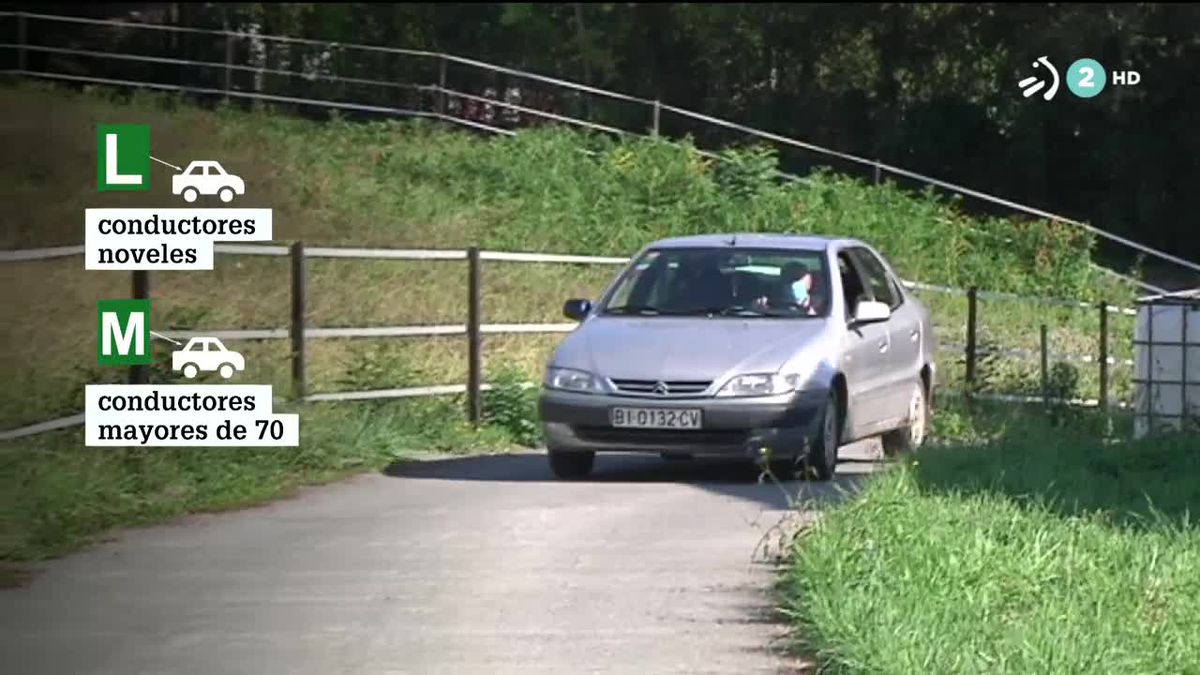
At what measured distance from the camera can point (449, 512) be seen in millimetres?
13352

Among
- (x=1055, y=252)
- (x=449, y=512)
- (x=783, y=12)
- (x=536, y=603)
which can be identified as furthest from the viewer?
(x=783, y=12)

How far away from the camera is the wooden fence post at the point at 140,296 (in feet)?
46.0

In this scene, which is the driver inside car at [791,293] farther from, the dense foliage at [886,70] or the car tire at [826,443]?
the dense foliage at [886,70]

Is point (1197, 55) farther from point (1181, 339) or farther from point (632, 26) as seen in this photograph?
point (1181, 339)

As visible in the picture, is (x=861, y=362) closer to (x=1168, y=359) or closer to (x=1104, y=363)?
(x=1168, y=359)

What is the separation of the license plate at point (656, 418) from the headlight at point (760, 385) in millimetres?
220

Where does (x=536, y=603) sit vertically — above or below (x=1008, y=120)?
below

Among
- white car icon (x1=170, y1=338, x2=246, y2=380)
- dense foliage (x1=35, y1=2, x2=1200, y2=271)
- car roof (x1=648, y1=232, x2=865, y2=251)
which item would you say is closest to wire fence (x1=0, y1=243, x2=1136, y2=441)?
white car icon (x1=170, y1=338, x2=246, y2=380)

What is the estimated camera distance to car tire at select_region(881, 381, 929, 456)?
696 inches

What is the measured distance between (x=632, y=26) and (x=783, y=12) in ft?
10.2

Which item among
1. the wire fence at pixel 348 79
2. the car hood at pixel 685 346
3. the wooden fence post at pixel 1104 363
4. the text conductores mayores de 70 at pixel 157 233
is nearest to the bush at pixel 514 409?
the car hood at pixel 685 346

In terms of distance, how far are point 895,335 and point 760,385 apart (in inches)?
100

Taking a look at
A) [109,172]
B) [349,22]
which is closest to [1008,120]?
[349,22]

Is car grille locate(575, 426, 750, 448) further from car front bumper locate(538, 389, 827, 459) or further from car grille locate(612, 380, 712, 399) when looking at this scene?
car grille locate(612, 380, 712, 399)
